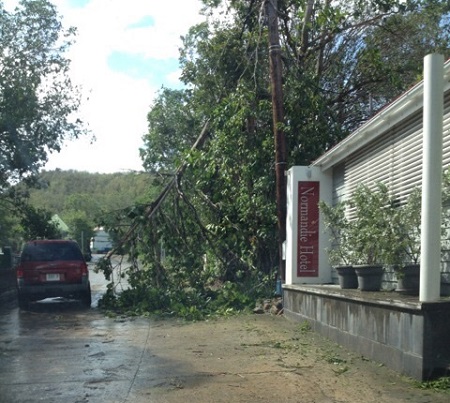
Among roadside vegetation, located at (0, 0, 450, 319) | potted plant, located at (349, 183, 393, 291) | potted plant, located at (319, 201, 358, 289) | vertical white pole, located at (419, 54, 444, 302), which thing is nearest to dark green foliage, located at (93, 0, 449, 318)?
roadside vegetation, located at (0, 0, 450, 319)

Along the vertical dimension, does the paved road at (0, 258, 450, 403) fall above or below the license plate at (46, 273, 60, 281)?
below

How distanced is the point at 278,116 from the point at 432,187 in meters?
7.56

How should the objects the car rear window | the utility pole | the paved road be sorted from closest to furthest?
the paved road < the utility pole < the car rear window

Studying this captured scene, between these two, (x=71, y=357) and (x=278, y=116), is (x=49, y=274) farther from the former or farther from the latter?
(x=71, y=357)

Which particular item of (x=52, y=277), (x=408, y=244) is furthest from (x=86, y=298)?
(x=408, y=244)

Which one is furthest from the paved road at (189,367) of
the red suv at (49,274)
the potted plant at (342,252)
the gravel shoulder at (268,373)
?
the red suv at (49,274)

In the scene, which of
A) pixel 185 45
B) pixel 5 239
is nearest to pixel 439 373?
pixel 185 45

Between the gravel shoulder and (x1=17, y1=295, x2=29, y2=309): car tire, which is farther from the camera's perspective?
(x1=17, y1=295, x2=29, y2=309): car tire

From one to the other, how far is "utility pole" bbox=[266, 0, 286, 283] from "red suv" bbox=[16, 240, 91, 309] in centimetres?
557

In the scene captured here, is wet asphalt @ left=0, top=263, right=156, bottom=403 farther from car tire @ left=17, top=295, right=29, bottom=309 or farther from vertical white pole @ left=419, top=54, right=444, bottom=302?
vertical white pole @ left=419, top=54, right=444, bottom=302

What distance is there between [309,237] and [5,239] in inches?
1442

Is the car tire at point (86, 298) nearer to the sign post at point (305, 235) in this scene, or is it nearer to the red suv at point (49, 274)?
the red suv at point (49, 274)

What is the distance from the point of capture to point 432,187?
7.00 metres

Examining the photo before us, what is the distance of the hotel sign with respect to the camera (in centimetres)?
1341
